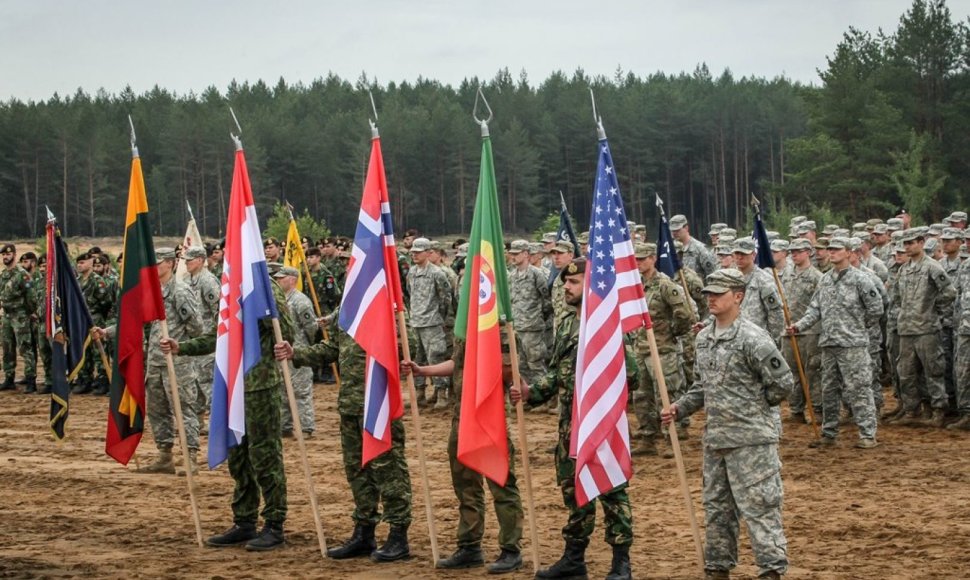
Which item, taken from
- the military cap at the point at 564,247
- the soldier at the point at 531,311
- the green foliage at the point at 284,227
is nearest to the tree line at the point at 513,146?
the green foliage at the point at 284,227

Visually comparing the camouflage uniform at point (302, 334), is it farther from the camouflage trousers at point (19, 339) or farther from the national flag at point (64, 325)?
the camouflage trousers at point (19, 339)

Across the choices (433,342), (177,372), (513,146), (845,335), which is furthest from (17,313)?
(513,146)

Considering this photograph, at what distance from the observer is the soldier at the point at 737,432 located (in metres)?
8.54

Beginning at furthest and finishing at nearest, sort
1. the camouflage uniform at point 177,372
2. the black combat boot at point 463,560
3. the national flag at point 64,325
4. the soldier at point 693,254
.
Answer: the soldier at point 693,254 < the camouflage uniform at point 177,372 < the national flag at point 64,325 < the black combat boot at point 463,560

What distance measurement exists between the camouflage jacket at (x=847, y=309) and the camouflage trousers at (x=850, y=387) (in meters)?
0.13

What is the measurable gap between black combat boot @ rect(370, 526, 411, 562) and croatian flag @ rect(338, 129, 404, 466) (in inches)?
24.9

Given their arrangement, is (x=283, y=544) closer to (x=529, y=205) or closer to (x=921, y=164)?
(x=921, y=164)

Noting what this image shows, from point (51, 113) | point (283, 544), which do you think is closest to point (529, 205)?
point (51, 113)

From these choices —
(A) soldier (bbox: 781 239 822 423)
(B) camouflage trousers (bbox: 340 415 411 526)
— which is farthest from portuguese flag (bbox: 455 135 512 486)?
(A) soldier (bbox: 781 239 822 423)

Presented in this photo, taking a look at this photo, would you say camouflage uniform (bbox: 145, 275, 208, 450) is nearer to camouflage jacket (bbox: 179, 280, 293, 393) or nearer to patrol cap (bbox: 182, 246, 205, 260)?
patrol cap (bbox: 182, 246, 205, 260)

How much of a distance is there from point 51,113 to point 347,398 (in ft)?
238

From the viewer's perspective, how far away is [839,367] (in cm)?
1523

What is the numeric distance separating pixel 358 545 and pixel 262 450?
3.86 feet

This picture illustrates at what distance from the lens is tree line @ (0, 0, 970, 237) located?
2144 inches
